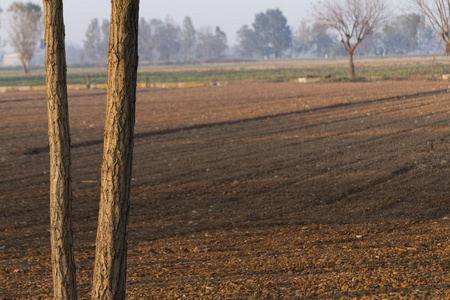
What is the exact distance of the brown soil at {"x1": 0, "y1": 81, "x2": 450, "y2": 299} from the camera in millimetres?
5500

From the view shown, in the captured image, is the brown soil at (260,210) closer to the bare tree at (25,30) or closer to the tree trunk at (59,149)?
the tree trunk at (59,149)

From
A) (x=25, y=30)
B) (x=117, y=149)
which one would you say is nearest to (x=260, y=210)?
(x=117, y=149)

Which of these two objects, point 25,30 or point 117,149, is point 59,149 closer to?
point 117,149

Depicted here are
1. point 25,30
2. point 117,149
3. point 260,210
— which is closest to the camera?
point 117,149

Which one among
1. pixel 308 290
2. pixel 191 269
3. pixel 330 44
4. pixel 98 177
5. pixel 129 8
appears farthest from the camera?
pixel 330 44

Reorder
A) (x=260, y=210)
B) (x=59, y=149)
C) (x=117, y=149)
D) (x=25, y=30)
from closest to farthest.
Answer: (x=117, y=149) < (x=59, y=149) < (x=260, y=210) < (x=25, y=30)

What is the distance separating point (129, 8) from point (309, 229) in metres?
5.11

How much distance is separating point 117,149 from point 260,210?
19.1 ft

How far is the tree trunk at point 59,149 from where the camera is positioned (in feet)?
13.5

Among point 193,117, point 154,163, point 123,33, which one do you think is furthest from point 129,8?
point 193,117

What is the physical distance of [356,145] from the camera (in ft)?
50.5

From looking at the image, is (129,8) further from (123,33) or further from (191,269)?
(191,269)

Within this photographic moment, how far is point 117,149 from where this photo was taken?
144 inches

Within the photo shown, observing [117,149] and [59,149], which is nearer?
[117,149]
